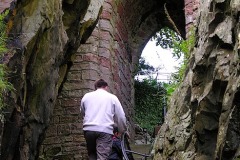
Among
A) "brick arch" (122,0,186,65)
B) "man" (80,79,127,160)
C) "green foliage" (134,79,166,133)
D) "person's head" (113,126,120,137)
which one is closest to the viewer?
"man" (80,79,127,160)

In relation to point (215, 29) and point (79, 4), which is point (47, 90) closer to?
point (79, 4)

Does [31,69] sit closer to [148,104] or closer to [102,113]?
[102,113]

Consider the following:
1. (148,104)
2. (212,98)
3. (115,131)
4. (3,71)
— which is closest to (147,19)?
(148,104)

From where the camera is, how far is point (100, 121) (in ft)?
23.6

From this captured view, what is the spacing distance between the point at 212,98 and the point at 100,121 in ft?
8.20

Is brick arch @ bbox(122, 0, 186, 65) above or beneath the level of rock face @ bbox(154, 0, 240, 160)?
above

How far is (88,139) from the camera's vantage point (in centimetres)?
721

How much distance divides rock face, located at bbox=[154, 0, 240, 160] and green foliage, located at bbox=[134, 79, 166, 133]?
7919 millimetres

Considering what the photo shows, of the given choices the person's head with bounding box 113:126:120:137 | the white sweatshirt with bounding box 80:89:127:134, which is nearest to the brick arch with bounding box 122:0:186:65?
the person's head with bounding box 113:126:120:137

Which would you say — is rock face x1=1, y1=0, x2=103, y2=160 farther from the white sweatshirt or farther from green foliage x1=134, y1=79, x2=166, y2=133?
green foliage x1=134, y1=79, x2=166, y2=133

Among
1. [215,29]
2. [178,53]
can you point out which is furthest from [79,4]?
[215,29]

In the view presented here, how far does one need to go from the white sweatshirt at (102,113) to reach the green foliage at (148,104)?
20.7ft

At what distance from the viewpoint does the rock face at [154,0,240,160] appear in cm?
435

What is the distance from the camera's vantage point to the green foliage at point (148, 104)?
13.9 meters
